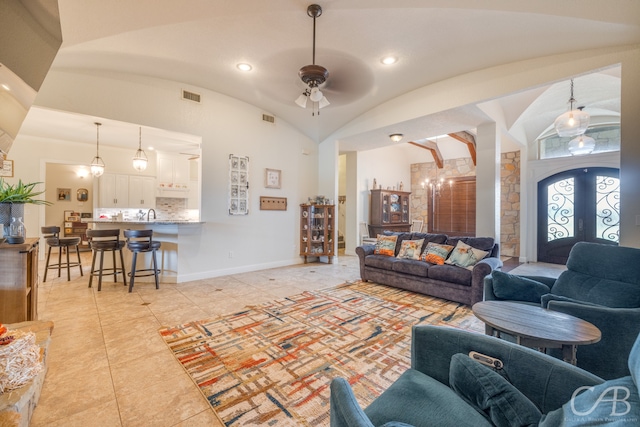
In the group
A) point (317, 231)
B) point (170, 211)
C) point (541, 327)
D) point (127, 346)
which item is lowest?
point (127, 346)

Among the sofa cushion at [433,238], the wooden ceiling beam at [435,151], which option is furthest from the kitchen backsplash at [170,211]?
the wooden ceiling beam at [435,151]

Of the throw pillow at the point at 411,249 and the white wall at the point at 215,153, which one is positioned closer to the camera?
the white wall at the point at 215,153

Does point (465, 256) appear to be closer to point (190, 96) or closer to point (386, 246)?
point (386, 246)

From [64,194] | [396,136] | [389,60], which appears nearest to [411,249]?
[396,136]

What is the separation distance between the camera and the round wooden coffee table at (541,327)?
1.52 m

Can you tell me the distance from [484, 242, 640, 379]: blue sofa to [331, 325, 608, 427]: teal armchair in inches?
44.1

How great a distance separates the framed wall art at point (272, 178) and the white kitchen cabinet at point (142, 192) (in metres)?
3.86

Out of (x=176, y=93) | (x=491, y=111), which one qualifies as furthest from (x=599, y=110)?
(x=176, y=93)

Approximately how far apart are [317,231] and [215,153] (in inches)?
110

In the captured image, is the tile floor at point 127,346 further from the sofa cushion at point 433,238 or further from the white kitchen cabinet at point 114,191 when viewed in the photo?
the white kitchen cabinet at point 114,191

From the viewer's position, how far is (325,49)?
3.38 meters

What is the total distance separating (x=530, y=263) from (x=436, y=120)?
438 centimetres

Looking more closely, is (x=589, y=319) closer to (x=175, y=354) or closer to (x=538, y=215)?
(x=175, y=354)

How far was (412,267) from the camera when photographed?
4.00 meters
